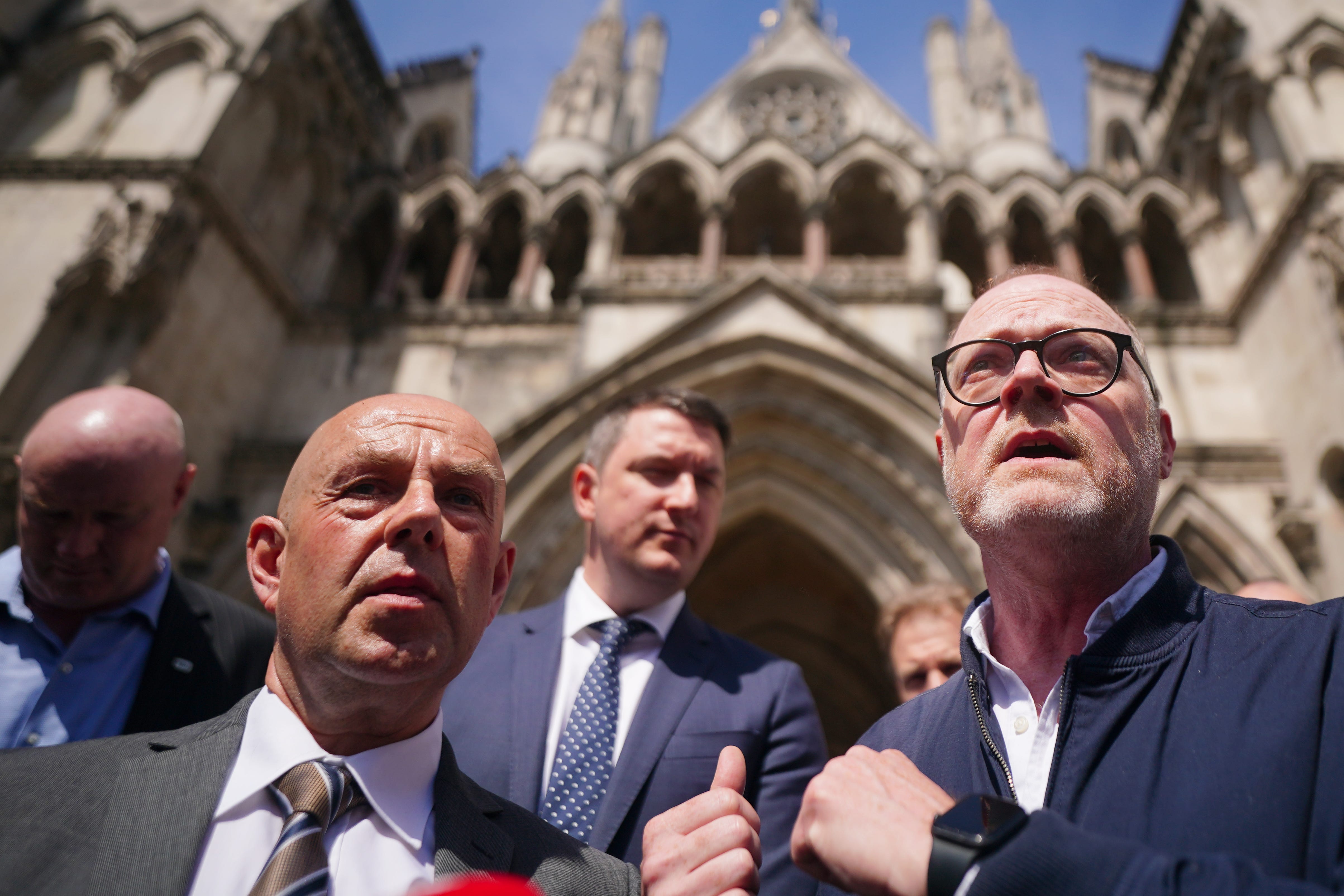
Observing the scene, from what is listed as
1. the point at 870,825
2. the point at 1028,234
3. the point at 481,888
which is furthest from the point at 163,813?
the point at 1028,234

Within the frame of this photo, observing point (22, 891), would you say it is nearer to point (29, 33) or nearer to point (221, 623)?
point (221, 623)

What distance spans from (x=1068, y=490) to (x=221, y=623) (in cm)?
299

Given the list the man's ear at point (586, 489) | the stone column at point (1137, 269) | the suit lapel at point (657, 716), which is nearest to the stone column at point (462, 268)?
the man's ear at point (586, 489)

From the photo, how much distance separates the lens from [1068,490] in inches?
60.9

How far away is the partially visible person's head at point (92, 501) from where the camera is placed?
8.50 feet

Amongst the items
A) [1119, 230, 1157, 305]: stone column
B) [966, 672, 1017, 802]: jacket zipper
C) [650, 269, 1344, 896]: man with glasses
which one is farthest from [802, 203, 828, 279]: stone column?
[966, 672, 1017, 802]: jacket zipper

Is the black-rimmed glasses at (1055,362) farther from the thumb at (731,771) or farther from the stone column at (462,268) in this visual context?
the stone column at (462,268)

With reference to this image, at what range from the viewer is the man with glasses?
1.09 m

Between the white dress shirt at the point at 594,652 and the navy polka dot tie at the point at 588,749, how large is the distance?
3 centimetres

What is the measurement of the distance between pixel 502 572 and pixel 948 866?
1188mm

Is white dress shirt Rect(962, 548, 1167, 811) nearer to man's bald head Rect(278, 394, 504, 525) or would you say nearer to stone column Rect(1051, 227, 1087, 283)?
man's bald head Rect(278, 394, 504, 525)

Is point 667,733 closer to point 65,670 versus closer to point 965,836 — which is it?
point 965,836

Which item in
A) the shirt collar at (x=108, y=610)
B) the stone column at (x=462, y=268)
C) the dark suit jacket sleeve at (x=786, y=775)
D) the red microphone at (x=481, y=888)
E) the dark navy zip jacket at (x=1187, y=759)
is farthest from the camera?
the stone column at (x=462, y=268)

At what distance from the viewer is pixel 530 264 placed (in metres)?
10.5
